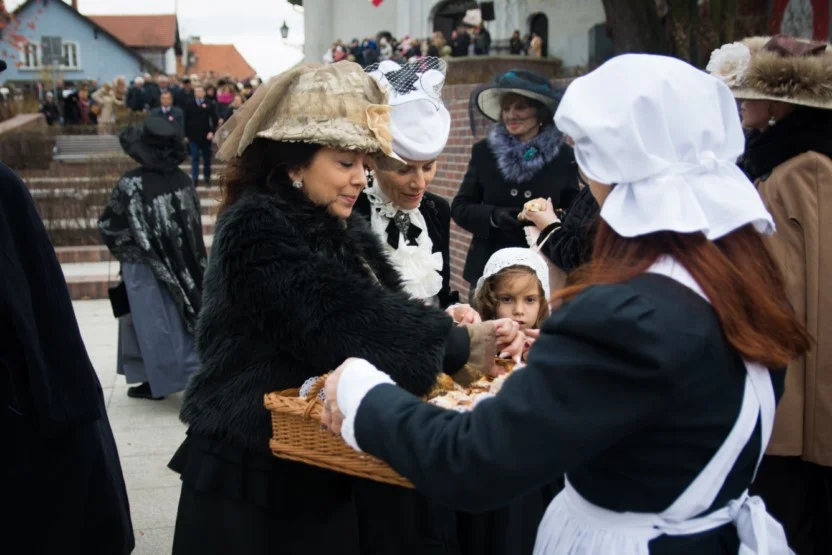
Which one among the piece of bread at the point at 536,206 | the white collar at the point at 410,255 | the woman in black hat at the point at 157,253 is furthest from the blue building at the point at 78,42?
the white collar at the point at 410,255

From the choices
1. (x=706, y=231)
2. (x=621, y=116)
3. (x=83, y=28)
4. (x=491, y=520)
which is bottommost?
(x=491, y=520)

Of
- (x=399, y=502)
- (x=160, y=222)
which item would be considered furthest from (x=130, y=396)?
(x=399, y=502)

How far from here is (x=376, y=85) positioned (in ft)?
8.32

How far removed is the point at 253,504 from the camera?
238 centimetres

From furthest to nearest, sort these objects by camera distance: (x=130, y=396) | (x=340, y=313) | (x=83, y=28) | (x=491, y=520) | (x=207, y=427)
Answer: (x=83, y=28), (x=130, y=396), (x=491, y=520), (x=207, y=427), (x=340, y=313)

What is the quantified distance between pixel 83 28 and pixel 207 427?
218 feet

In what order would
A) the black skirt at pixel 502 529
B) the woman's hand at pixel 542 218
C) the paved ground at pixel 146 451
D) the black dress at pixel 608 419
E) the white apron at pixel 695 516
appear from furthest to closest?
the paved ground at pixel 146 451, the woman's hand at pixel 542 218, the black skirt at pixel 502 529, the white apron at pixel 695 516, the black dress at pixel 608 419

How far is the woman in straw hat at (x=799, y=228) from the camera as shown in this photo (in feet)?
10.3

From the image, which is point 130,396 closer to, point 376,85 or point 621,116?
point 376,85

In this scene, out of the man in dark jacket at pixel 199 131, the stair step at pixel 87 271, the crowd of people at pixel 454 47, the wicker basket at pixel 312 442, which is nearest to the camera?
the wicker basket at pixel 312 442

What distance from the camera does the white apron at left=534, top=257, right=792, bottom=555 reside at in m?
1.59

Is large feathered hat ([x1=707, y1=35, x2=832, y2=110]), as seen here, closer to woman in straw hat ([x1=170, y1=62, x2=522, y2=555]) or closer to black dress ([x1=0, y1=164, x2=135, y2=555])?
woman in straw hat ([x1=170, y1=62, x2=522, y2=555])

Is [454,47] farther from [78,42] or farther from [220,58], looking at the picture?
[220,58]

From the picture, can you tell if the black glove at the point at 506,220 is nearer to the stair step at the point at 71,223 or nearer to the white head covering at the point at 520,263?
the white head covering at the point at 520,263
